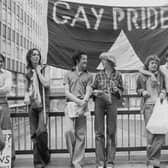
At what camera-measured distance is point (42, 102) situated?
4.89 m

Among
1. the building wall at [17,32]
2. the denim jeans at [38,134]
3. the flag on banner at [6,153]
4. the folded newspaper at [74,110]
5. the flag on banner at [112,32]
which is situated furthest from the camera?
the building wall at [17,32]

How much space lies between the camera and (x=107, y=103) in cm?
476

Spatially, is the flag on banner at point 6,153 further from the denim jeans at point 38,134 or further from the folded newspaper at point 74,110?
the folded newspaper at point 74,110

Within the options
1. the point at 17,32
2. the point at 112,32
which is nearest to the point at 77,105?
the point at 112,32

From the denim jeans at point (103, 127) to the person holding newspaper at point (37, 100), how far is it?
837 millimetres

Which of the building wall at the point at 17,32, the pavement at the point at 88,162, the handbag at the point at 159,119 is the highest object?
the building wall at the point at 17,32

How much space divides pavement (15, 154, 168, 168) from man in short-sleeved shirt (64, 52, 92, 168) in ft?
2.04

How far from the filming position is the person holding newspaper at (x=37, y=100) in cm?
482

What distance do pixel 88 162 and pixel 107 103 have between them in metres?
1.39

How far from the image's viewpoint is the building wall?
3434 centimetres

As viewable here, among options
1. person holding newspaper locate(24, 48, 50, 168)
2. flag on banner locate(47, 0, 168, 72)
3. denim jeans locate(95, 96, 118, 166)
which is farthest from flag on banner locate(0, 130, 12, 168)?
flag on banner locate(47, 0, 168, 72)

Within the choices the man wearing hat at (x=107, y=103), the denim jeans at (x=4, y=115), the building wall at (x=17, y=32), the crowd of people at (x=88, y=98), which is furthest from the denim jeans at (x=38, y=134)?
the building wall at (x=17, y=32)

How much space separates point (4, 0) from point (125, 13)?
3111 cm

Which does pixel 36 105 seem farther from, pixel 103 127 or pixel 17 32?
pixel 17 32
